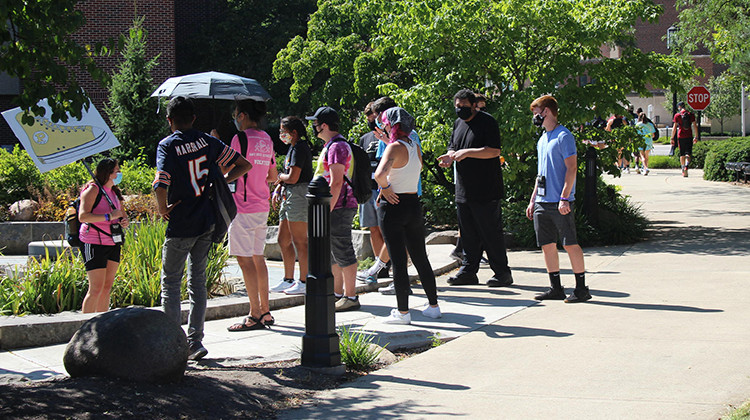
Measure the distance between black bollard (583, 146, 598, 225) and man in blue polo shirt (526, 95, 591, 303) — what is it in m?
3.71

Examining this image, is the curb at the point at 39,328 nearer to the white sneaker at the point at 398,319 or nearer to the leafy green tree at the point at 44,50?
the white sneaker at the point at 398,319

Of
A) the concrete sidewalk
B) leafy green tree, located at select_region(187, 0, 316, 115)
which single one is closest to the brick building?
leafy green tree, located at select_region(187, 0, 316, 115)

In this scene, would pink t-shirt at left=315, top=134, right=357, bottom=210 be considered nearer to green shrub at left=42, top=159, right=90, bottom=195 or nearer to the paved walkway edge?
the paved walkway edge

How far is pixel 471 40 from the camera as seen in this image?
1169 cm

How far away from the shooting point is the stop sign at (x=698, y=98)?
3058cm

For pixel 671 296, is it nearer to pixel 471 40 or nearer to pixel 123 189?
pixel 471 40

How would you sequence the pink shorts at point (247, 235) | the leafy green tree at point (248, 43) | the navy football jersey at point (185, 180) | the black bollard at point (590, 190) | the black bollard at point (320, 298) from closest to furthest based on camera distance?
the black bollard at point (320, 298) → the navy football jersey at point (185, 180) → the pink shorts at point (247, 235) → the black bollard at point (590, 190) → the leafy green tree at point (248, 43)

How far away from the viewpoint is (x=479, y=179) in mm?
8914

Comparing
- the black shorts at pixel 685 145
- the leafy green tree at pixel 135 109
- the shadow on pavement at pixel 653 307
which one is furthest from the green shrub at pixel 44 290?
the black shorts at pixel 685 145

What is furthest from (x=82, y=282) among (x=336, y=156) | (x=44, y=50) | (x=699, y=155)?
(x=699, y=155)

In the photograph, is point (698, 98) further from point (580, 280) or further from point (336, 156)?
point (336, 156)

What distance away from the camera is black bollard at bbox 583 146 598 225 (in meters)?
11.7

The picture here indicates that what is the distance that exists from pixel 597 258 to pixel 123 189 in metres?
7.86

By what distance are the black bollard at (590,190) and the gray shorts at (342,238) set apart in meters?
4.94
